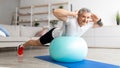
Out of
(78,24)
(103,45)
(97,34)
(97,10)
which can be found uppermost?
(97,10)

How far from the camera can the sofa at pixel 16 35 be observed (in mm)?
3359

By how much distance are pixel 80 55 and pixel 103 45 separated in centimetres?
315

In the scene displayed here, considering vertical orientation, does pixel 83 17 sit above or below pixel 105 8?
below

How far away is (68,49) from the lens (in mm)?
2201

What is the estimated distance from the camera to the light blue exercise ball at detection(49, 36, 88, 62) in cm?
221

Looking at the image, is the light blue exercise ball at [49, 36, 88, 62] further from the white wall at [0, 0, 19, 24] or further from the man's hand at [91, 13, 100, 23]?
the white wall at [0, 0, 19, 24]

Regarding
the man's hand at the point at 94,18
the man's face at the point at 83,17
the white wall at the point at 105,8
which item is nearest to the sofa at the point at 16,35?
the man's face at the point at 83,17

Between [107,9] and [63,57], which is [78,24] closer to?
[63,57]

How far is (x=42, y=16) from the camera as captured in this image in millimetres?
6859

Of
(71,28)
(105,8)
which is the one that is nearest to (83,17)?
(71,28)

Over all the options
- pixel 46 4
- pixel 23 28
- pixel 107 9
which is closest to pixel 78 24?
pixel 23 28

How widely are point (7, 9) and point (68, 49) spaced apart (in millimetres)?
5941

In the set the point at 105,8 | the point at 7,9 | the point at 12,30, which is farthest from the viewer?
the point at 7,9

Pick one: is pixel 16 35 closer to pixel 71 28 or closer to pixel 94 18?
pixel 71 28
